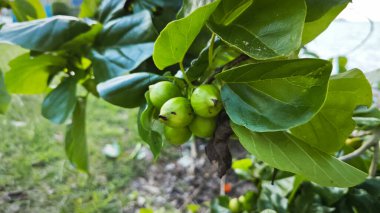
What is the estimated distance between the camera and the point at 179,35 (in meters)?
0.36

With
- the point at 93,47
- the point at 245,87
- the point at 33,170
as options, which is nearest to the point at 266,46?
the point at 245,87

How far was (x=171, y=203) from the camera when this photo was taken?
1.57 meters

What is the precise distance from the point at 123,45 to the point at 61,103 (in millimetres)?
159

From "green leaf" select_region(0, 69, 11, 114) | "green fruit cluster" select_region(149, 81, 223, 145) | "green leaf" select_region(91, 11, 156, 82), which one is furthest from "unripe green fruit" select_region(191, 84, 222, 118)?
"green leaf" select_region(0, 69, 11, 114)

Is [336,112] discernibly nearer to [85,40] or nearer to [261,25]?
[261,25]

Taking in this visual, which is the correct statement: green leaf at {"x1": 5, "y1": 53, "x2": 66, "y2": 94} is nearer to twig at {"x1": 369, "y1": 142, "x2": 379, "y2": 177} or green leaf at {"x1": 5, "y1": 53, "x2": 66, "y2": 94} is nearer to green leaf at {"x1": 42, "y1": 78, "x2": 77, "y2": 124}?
green leaf at {"x1": 42, "y1": 78, "x2": 77, "y2": 124}

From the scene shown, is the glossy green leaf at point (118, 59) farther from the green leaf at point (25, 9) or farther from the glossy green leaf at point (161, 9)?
the green leaf at point (25, 9)

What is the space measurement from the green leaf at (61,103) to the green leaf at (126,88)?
9.0 inches

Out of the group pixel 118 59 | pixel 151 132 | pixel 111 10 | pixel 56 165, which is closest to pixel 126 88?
pixel 151 132

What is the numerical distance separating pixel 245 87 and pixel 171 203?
4.19 feet

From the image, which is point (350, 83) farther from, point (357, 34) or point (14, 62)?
point (357, 34)

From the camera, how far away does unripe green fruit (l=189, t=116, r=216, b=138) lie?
1.32ft

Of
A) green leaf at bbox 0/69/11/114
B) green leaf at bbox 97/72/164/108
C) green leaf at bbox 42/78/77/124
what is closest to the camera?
green leaf at bbox 97/72/164/108

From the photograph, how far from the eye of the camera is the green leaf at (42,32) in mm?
564
